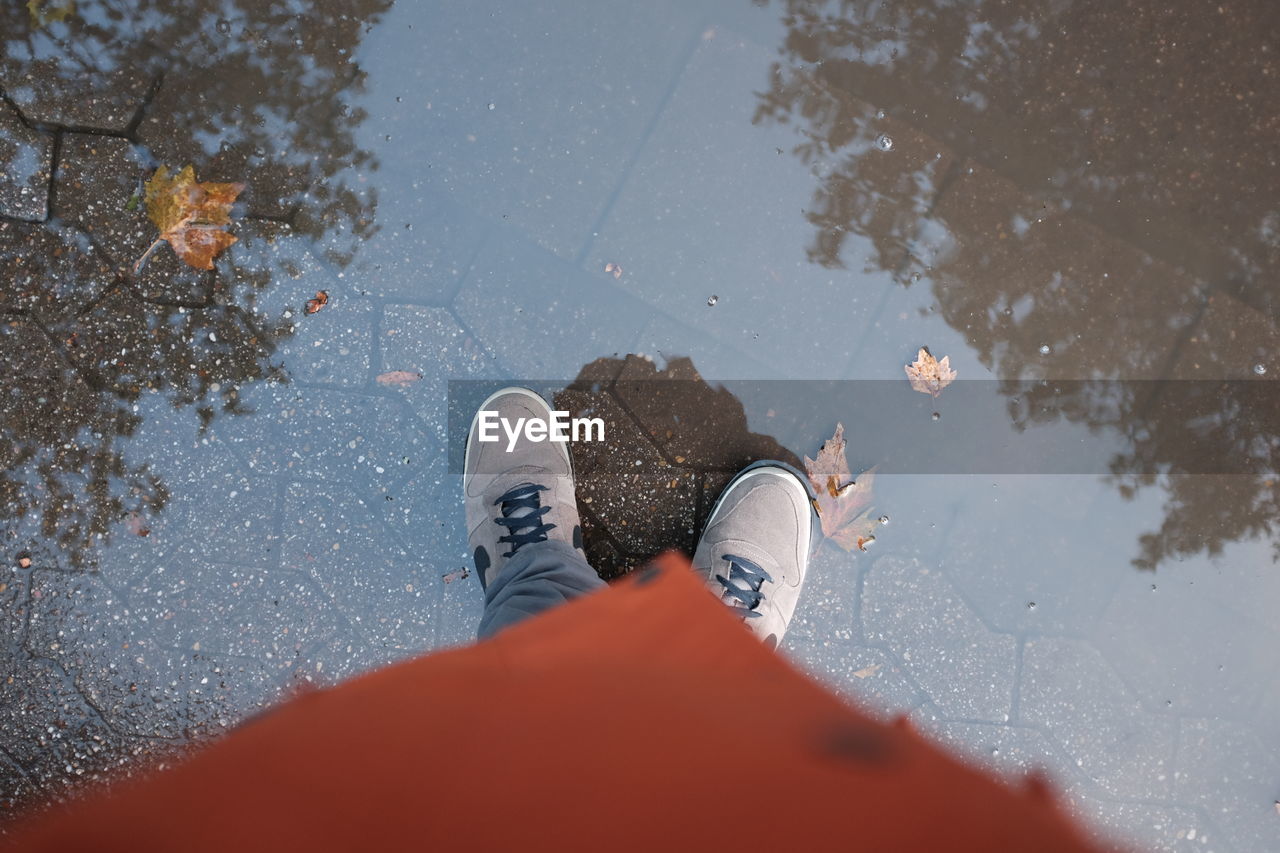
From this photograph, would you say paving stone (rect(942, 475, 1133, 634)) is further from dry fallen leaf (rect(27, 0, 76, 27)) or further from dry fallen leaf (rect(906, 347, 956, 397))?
dry fallen leaf (rect(27, 0, 76, 27))

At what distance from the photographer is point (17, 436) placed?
2398 mm

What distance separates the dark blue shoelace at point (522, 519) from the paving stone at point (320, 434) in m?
0.45

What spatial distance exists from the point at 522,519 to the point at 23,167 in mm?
2098

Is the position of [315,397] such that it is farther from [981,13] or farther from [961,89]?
[981,13]

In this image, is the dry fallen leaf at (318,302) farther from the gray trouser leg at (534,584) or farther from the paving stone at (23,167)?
the gray trouser leg at (534,584)

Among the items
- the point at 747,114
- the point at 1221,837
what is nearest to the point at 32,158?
the point at 747,114

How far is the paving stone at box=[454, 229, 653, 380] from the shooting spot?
2.50 meters

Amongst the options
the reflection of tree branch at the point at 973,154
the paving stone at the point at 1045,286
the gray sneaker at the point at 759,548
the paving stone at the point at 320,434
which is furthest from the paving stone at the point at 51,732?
the paving stone at the point at 1045,286

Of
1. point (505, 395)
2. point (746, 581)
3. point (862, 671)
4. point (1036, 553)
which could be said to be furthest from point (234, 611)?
point (1036, 553)

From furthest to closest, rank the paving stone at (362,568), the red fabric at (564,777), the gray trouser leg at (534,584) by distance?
1. the paving stone at (362,568)
2. the gray trouser leg at (534,584)
3. the red fabric at (564,777)

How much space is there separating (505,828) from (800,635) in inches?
62.3

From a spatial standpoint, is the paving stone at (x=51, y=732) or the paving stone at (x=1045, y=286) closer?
the paving stone at (x=51, y=732)

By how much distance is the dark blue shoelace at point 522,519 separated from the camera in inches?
93.5

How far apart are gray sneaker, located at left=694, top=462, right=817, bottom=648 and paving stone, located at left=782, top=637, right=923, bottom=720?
0.13 metres
